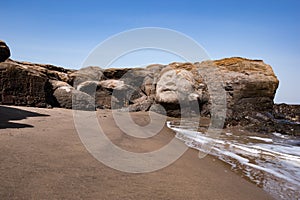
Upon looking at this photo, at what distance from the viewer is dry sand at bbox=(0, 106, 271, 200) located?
5.50ft

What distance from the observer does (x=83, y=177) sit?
77.1 inches

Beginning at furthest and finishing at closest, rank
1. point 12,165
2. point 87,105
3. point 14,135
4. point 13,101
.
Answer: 1. point 87,105
2. point 13,101
3. point 14,135
4. point 12,165

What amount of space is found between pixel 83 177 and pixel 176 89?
797cm

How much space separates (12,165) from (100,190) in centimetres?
85

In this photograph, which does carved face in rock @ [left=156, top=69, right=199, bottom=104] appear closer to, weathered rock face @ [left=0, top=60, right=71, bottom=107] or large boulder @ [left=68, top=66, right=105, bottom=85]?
weathered rock face @ [left=0, top=60, right=71, bottom=107]

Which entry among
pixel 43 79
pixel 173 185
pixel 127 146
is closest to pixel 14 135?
pixel 127 146

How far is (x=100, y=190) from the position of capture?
177cm

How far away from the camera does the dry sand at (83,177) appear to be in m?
1.68

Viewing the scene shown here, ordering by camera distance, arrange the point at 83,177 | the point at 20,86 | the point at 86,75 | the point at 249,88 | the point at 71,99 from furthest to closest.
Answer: the point at 86,75
the point at 249,88
the point at 71,99
the point at 20,86
the point at 83,177

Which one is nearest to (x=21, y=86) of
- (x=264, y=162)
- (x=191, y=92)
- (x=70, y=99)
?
(x=70, y=99)

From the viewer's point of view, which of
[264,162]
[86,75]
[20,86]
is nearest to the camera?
[264,162]

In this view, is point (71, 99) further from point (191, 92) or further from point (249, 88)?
point (249, 88)

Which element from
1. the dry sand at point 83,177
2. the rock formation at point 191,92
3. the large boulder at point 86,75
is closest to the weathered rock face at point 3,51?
the rock formation at point 191,92

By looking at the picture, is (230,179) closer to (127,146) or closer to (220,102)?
(127,146)
